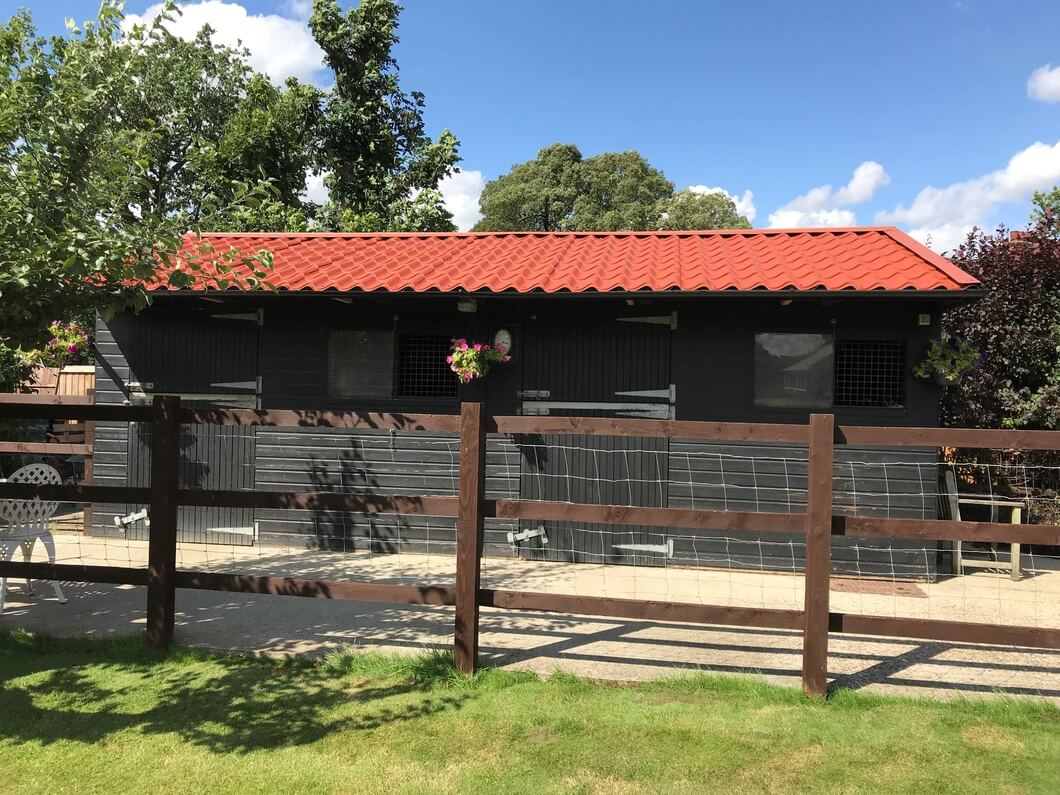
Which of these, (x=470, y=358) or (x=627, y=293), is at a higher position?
(x=627, y=293)

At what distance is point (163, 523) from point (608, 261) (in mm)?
5472

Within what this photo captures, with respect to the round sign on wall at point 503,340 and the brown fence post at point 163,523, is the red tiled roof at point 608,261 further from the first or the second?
the brown fence post at point 163,523

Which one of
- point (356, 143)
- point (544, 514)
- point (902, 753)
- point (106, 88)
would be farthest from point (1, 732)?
point (356, 143)

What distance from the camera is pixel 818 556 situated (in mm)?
3736

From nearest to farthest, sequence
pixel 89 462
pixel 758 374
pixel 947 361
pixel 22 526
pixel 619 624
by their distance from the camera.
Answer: pixel 22 526 → pixel 619 624 → pixel 947 361 → pixel 758 374 → pixel 89 462

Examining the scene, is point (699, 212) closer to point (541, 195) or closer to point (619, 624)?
point (541, 195)

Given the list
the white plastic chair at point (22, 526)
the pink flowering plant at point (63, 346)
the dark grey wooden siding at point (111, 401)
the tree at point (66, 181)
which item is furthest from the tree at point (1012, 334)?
the pink flowering plant at point (63, 346)

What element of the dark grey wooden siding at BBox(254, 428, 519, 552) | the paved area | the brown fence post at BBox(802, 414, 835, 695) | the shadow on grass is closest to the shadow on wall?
the dark grey wooden siding at BBox(254, 428, 519, 552)

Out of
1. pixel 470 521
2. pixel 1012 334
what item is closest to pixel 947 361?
pixel 1012 334

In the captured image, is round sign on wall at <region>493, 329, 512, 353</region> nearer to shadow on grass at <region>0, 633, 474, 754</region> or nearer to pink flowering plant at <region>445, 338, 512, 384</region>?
pink flowering plant at <region>445, 338, 512, 384</region>

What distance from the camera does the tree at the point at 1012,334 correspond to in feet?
26.4

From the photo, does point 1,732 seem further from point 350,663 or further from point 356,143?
point 356,143

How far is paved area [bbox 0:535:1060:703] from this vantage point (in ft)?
13.7

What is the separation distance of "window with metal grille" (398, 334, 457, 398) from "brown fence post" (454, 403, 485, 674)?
367 cm
